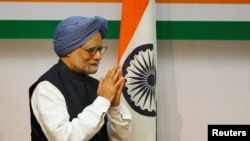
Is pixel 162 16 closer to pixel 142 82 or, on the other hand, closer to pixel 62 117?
pixel 142 82

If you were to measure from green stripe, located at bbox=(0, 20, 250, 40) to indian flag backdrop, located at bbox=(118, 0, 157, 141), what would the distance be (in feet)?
0.91

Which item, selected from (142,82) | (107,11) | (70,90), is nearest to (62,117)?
(70,90)

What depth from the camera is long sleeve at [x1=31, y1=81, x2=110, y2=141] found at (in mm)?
1314

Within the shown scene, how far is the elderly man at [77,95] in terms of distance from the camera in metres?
1.33

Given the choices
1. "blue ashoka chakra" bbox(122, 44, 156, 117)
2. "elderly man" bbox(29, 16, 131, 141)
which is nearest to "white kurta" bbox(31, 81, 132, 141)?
"elderly man" bbox(29, 16, 131, 141)

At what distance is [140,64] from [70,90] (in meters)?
0.76

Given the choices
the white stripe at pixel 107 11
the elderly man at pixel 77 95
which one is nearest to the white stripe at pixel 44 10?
the white stripe at pixel 107 11

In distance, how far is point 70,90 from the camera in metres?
1.43

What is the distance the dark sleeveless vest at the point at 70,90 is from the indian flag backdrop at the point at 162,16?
0.96m

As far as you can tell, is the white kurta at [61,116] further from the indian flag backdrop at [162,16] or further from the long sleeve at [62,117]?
the indian flag backdrop at [162,16]

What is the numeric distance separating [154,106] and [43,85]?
86 cm

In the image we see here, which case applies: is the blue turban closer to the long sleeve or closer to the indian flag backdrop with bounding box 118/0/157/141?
the long sleeve

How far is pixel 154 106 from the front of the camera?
2143mm

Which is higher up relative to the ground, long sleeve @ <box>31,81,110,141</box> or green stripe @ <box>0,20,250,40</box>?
green stripe @ <box>0,20,250,40</box>
